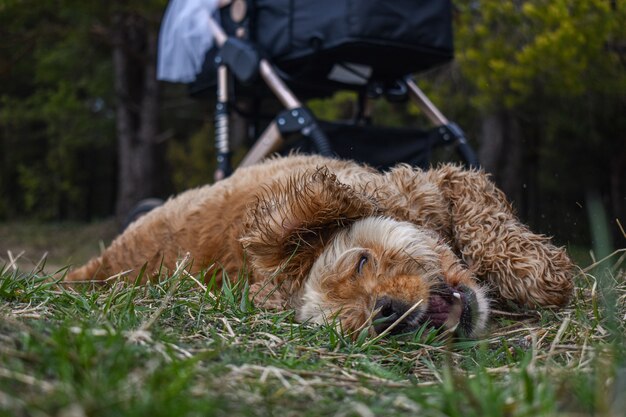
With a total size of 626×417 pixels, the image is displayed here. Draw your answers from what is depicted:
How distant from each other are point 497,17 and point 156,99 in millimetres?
7334

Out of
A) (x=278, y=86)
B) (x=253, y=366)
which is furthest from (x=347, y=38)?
(x=253, y=366)

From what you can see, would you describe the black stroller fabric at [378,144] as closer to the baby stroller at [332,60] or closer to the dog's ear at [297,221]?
the baby stroller at [332,60]

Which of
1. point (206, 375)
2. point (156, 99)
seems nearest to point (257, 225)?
point (206, 375)

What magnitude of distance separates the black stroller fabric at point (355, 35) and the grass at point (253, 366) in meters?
3.02

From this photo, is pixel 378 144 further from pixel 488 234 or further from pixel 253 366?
pixel 253 366

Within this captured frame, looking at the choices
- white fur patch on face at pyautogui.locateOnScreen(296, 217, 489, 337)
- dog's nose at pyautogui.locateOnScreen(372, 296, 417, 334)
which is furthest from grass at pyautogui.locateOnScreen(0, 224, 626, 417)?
white fur patch on face at pyautogui.locateOnScreen(296, 217, 489, 337)

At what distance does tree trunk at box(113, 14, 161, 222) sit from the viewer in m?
13.4

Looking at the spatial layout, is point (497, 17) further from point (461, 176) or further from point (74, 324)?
point (74, 324)

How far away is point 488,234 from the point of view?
3385mm

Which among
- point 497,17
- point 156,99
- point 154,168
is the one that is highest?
point 497,17

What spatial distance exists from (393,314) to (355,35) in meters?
3.03

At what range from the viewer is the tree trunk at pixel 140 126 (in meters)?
13.4

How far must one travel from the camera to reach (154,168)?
46.2 ft

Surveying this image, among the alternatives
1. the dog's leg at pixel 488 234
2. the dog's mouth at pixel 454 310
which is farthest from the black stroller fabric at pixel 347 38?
the dog's mouth at pixel 454 310
